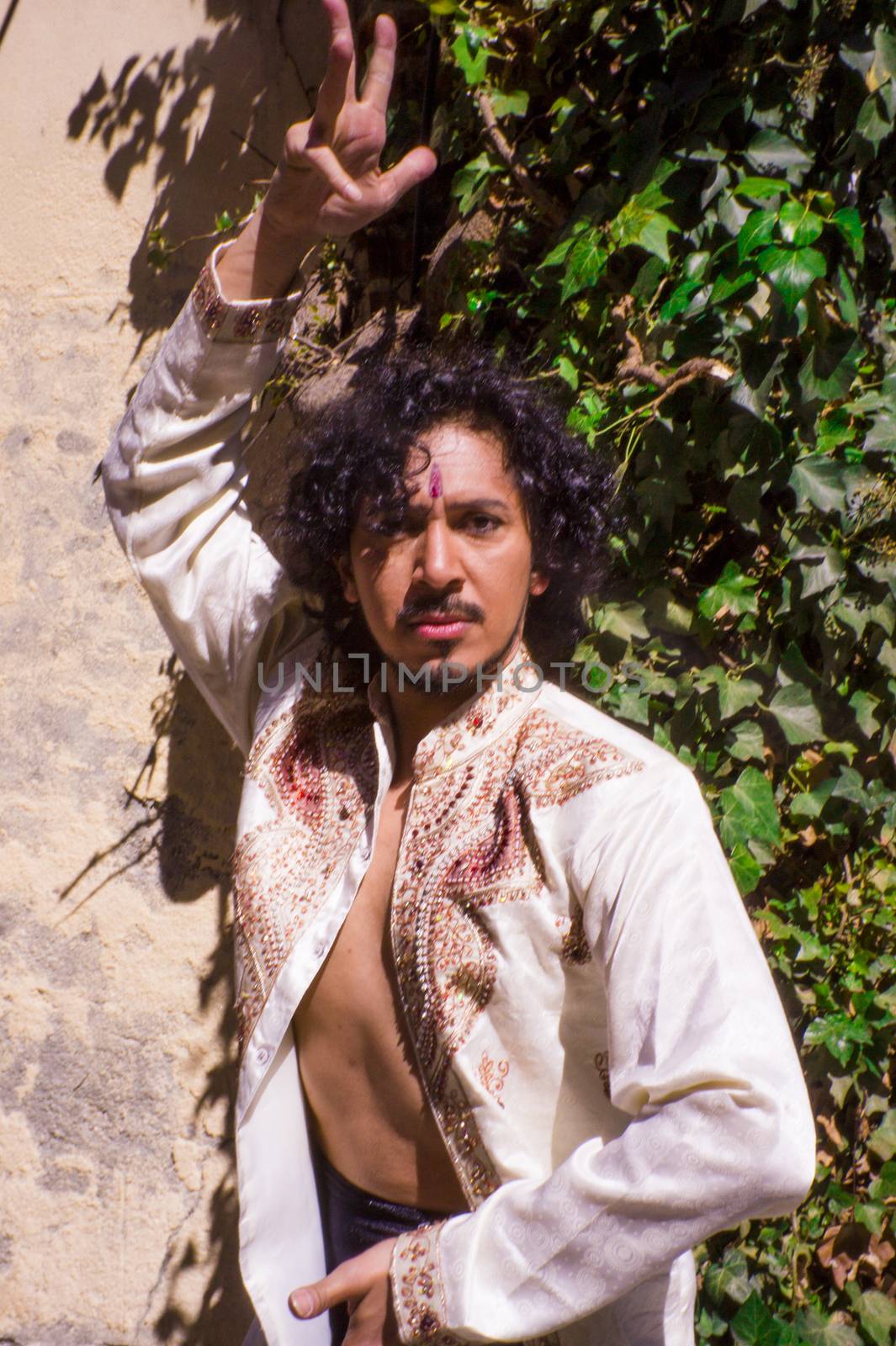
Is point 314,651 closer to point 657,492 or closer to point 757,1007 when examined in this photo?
point 657,492

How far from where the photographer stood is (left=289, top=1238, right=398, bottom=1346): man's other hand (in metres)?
1.35

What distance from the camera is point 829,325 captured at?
68.6 inches

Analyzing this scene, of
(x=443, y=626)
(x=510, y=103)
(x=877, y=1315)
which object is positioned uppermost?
(x=510, y=103)

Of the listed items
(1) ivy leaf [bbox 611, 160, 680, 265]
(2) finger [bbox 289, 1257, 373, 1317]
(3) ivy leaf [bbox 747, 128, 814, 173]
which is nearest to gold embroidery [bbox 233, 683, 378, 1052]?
(2) finger [bbox 289, 1257, 373, 1317]

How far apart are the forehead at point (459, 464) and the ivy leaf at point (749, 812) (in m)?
0.66

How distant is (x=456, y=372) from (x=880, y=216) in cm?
80

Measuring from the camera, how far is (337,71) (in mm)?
1466

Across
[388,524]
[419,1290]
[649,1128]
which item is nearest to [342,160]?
[388,524]

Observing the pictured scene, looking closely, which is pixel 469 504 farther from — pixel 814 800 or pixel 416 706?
pixel 814 800

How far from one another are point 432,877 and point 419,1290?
0.51 m

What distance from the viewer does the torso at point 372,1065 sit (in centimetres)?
152

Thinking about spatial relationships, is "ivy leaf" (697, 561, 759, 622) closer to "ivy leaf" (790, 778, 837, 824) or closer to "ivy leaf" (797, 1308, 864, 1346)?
"ivy leaf" (790, 778, 837, 824)

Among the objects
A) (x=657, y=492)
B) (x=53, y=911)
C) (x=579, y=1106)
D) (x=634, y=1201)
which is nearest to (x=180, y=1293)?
(x=53, y=911)

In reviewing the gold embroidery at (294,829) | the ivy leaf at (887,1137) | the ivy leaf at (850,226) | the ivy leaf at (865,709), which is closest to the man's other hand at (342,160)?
the ivy leaf at (850,226)
